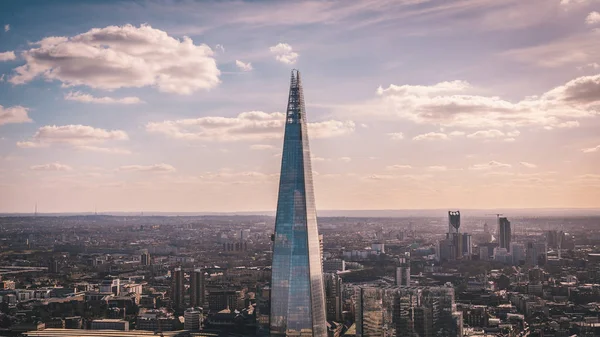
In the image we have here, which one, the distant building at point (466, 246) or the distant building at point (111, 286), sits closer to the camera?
the distant building at point (111, 286)

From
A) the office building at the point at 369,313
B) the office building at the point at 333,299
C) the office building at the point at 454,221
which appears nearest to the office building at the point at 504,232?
the office building at the point at 454,221

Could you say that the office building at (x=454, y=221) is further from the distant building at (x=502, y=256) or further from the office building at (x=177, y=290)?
the office building at (x=177, y=290)

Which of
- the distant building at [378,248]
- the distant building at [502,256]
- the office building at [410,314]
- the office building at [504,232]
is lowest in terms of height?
the office building at [410,314]

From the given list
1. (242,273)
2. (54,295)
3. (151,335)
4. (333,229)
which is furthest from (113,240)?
(151,335)

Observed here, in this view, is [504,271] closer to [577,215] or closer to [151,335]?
[577,215]

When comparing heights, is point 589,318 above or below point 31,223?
below

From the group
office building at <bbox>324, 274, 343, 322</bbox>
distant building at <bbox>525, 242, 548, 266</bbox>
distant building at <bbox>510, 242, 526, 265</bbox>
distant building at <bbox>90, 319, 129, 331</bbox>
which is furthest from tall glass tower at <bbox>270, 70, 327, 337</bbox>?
distant building at <bbox>510, 242, 526, 265</bbox>
